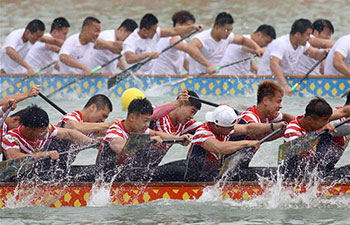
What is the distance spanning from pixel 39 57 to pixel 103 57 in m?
0.94

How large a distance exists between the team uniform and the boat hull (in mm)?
4541

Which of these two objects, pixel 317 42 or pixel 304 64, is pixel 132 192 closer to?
pixel 304 64

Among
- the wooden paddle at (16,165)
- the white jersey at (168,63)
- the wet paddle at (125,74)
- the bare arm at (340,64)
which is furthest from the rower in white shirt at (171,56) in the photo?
the wooden paddle at (16,165)

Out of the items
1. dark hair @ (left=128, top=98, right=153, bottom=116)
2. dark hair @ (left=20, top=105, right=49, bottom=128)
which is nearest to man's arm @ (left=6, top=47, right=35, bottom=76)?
dark hair @ (left=20, top=105, right=49, bottom=128)

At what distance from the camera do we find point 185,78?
1162cm

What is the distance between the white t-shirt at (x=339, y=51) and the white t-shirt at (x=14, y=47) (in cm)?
397

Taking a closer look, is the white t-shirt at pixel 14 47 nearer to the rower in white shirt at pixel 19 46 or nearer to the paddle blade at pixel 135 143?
the rower in white shirt at pixel 19 46

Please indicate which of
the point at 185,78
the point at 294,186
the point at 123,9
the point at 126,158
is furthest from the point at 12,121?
the point at 123,9

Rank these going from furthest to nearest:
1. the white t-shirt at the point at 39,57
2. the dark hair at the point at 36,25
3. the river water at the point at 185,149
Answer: the white t-shirt at the point at 39,57 < the dark hair at the point at 36,25 < the river water at the point at 185,149

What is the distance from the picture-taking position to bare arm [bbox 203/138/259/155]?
668 centimetres

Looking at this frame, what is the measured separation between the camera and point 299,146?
22.0 ft

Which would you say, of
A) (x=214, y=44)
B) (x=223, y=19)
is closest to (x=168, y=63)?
(x=214, y=44)

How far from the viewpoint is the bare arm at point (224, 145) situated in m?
6.68

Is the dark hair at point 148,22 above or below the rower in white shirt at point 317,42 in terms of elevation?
above
